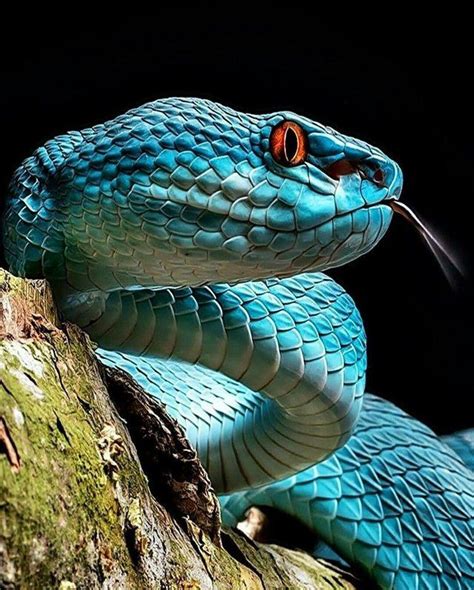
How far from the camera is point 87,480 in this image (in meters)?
0.69

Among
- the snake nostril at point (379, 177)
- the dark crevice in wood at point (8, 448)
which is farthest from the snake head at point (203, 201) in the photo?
the dark crevice in wood at point (8, 448)

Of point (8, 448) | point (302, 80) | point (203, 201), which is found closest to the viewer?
point (8, 448)

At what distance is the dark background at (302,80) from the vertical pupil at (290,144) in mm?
1090

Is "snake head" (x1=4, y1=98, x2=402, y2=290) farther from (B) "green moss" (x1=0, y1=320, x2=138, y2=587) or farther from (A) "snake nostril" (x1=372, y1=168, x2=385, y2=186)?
(B) "green moss" (x1=0, y1=320, x2=138, y2=587)

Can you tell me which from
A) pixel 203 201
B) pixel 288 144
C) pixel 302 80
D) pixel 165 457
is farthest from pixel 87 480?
pixel 302 80

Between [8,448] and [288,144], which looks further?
[288,144]

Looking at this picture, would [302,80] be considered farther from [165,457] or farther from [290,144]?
[165,457]

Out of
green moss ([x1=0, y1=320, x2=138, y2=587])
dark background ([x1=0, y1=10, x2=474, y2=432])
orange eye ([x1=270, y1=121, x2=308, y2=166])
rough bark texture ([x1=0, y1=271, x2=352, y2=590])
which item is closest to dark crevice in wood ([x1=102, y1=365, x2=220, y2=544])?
rough bark texture ([x1=0, y1=271, x2=352, y2=590])

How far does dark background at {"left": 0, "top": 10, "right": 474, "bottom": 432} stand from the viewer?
6.85 ft

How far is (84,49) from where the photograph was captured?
2084mm

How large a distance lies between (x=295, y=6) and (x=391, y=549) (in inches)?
57.1

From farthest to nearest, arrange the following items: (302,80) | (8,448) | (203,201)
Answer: (302,80)
(203,201)
(8,448)

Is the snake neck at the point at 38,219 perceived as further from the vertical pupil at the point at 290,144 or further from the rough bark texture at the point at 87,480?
the vertical pupil at the point at 290,144

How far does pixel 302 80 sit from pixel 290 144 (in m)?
1.29
